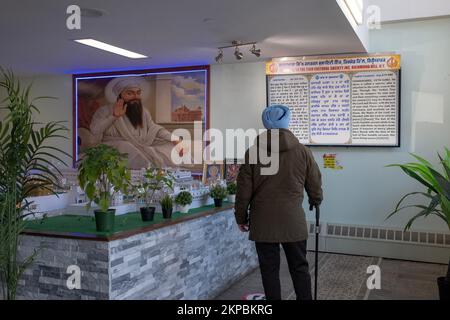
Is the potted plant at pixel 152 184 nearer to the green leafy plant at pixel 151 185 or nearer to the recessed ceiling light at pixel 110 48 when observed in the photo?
the green leafy plant at pixel 151 185

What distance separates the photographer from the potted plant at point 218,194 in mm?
4293

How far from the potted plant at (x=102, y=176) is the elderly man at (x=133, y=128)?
3.64 m

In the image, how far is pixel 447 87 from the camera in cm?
513

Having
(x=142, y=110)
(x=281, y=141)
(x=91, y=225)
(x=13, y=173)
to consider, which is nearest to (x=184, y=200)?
(x=91, y=225)

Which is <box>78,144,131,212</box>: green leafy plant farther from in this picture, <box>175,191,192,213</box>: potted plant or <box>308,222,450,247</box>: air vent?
<box>308,222,450,247</box>: air vent

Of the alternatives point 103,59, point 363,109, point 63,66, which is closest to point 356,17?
point 363,109

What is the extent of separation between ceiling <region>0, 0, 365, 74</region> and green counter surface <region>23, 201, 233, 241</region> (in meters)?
1.72

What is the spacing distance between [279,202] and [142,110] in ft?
13.6

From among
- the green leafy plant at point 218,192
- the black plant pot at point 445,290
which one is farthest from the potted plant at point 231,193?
the black plant pot at point 445,290

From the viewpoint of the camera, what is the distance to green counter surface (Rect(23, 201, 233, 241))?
2.84 m

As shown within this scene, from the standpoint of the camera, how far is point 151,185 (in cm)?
362

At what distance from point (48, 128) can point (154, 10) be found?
5.05 ft

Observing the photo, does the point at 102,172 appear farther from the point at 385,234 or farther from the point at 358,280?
the point at 385,234
